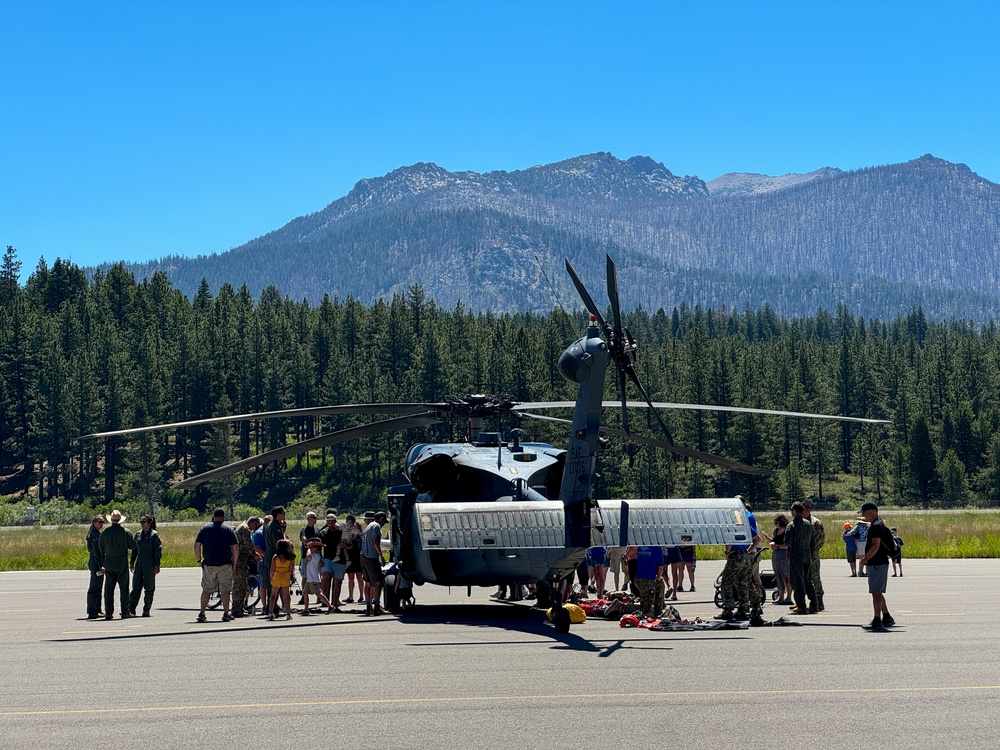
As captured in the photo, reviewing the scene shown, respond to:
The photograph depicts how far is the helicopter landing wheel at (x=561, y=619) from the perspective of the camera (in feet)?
55.1

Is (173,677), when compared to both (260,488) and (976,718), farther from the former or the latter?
(260,488)

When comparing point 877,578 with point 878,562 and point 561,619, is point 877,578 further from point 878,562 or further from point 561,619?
point 561,619

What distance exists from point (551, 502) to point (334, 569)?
693 cm

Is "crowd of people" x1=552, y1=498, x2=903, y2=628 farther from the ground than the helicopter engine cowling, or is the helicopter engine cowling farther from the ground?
the helicopter engine cowling

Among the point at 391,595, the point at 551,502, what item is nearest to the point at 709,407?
the point at 551,502

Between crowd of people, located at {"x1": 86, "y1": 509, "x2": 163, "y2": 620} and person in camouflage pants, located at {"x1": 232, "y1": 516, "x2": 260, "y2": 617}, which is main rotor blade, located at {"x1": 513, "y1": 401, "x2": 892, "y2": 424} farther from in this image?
crowd of people, located at {"x1": 86, "y1": 509, "x2": 163, "y2": 620}

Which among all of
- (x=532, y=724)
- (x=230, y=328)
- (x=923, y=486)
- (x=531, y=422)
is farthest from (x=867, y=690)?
(x=230, y=328)

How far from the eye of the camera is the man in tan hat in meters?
20.5

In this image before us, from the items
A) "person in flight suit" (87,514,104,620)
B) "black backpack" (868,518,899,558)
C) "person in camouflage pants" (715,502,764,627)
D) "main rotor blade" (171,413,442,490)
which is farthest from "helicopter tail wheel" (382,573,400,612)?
"black backpack" (868,518,899,558)

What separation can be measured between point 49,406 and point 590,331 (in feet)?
331

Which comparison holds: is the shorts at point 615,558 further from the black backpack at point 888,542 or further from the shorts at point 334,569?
the black backpack at point 888,542

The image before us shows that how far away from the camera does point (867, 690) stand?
11609mm

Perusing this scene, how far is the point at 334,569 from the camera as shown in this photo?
22359 mm

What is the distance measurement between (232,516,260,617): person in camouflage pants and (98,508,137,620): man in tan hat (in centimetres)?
189
